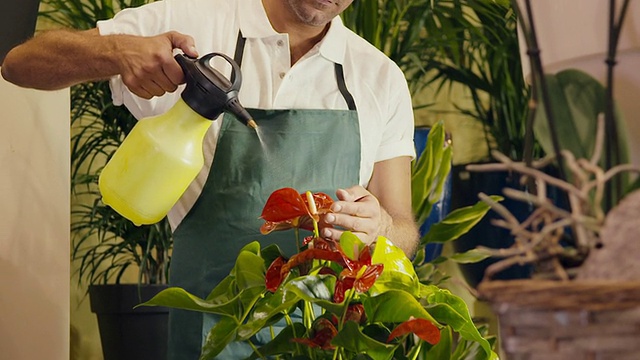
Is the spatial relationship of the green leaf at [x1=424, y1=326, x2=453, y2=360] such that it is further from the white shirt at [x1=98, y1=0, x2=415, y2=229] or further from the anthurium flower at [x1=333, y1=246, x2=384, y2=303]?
the white shirt at [x1=98, y1=0, x2=415, y2=229]

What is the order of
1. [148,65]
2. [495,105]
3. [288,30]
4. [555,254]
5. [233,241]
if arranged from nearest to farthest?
1. [555,254]
2. [148,65]
3. [233,241]
4. [288,30]
5. [495,105]

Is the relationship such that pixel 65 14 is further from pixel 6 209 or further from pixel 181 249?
pixel 181 249

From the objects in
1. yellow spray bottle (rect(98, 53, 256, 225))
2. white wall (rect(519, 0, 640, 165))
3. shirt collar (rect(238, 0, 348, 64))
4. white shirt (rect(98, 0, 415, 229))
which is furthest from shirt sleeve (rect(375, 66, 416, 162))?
white wall (rect(519, 0, 640, 165))

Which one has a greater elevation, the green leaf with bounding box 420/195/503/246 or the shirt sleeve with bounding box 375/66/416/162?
the shirt sleeve with bounding box 375/66/416/162

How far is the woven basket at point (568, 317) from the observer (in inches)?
9.7

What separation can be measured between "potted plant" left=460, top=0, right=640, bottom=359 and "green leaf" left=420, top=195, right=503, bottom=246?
6.22 feet

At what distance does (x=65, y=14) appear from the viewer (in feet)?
8.12

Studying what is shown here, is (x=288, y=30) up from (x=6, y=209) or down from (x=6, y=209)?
up

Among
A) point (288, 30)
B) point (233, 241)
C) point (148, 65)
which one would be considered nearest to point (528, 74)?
point (148, 65)

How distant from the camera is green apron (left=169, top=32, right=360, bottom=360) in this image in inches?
55.4

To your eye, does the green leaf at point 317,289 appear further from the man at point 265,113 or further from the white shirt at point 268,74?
the white shirt at point 268,74

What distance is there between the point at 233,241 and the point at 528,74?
1.13 m

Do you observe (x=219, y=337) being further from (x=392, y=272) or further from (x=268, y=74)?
(x=268, y=74)

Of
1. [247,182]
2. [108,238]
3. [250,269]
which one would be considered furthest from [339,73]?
[108,238]
